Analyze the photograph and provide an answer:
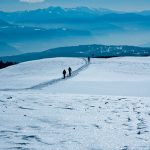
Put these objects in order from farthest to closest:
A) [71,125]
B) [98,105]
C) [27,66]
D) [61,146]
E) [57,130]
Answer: [27,66]
[98,105]
[71,125]
[57,130]
[61,146]

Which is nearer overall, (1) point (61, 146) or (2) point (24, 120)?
(1) point (61, 146)

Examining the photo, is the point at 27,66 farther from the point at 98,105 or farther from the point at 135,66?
the point at 98,105

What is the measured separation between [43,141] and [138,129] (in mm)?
3115

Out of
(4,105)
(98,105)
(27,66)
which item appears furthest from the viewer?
(27,66)

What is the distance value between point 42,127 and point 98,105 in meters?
5.77

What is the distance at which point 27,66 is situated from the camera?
78.5 metres

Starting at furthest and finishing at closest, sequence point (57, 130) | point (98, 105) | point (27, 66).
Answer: point (27, 66) < point (98, 105) < point (57, 130)

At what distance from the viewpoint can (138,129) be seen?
10422 mm

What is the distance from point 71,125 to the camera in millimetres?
10602

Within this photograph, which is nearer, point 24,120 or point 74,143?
point 74,143

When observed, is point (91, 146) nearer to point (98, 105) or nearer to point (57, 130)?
point (57, 130)

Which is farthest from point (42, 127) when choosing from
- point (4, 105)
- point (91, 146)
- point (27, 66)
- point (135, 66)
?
point (27, 66)

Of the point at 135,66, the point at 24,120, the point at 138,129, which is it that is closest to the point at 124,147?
the point at 138,129

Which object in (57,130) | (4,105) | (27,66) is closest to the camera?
(57,130)
